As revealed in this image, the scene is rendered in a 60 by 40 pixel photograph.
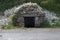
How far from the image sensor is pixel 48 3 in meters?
36.1

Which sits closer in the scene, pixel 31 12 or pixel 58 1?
pixel 31 12

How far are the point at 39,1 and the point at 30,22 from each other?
10.2 meters

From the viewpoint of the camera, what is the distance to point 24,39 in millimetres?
16266

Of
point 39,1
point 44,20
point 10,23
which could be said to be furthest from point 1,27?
point 39,1

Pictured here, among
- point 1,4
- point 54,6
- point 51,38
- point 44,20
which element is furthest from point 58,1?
point 51,38

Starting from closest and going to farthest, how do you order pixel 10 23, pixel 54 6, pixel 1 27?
pixel 1 27
pixel 10 23
pixel 54 6

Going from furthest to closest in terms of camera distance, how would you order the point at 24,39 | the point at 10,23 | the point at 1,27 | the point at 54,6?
the point at 54,6, the point at 10,23, the point at 1,27, the point at 24,39

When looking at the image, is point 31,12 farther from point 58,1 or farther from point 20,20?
point 58,1

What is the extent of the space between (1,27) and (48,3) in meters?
12.7

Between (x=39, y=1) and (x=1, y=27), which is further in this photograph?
(x=39, y=1)

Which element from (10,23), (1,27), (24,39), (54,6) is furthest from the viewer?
(54,6)

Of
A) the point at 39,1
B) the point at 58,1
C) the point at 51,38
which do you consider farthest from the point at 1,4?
the point at 51,38

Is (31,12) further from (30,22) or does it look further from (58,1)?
(58,1)

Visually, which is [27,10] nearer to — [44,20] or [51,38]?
[44,20]
